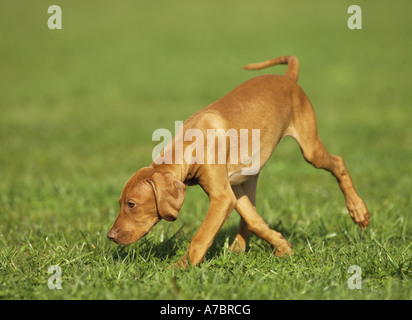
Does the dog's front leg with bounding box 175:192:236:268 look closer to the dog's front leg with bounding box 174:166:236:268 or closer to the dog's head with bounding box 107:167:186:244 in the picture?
the dog's front leg with bounding box 174:166:236:268

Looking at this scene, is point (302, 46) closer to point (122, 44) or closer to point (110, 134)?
point (122, 44)

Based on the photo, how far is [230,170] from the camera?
12.3 feet

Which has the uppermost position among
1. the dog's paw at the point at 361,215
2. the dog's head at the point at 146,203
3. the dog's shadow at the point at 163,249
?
the dog's head at the point at 146,203

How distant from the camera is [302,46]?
19.1 metres

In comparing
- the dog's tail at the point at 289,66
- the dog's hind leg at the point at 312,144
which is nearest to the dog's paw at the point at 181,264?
the dog's hind leg at the point at 312,144

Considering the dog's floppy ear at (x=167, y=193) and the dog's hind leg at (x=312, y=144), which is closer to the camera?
the dog's floppy ear at (x=167, y=193)

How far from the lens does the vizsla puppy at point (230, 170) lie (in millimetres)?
3312

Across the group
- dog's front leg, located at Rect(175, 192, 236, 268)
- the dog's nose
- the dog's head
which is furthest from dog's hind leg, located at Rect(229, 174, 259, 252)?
the dog's nose

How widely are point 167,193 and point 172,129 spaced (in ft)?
23.1

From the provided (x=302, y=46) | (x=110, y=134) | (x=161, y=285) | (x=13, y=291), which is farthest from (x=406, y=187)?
(x=302, y=46)

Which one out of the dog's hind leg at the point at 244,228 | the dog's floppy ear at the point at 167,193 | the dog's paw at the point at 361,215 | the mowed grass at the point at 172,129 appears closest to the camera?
the dog's floppy ear at the point at 167,193

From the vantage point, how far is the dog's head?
325 cm

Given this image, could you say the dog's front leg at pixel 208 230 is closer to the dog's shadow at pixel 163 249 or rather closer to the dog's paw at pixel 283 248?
the dog's shadow at pixel 163 249

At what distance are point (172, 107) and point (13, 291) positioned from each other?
10.3 meters
